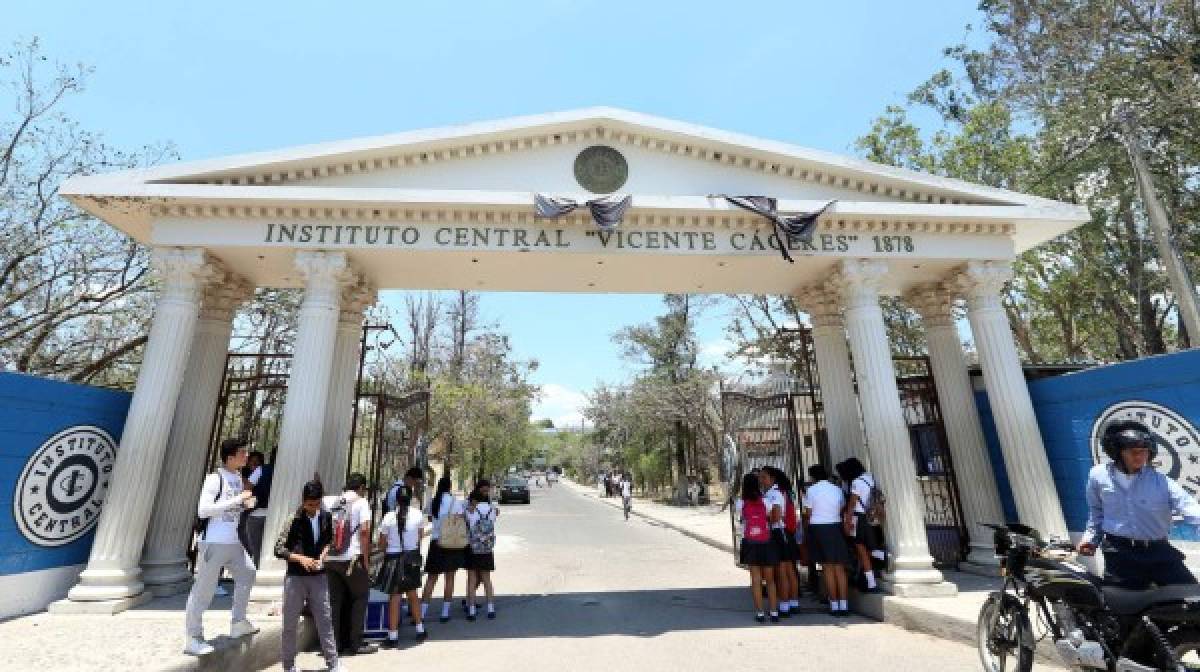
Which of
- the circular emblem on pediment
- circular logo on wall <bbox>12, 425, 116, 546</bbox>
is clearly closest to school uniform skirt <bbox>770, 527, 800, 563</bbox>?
the circular emblem on pediment

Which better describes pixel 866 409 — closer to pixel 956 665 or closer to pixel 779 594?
pixel 779 594

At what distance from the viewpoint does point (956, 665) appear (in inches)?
216

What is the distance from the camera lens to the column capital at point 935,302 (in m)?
10.2

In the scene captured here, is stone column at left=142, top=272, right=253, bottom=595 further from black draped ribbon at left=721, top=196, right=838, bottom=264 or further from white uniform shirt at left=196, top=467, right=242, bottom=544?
black draped ribbon at left=721, top=196, right=838, bottom=264

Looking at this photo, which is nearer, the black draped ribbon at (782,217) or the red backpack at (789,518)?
the red backpack at (789,518)

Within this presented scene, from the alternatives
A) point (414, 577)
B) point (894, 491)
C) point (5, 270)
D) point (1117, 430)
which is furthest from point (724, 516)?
point (5, 270)

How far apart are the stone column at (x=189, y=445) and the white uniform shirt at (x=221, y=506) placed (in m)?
4.07

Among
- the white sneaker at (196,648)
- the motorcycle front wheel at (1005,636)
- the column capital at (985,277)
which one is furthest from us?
the column capital at (985,277)

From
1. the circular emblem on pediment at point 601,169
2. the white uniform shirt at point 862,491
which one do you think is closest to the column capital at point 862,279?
the white uniform shirt at point 862,491

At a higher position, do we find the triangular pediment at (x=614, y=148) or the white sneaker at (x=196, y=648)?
the triangular pediment at (x=614, y=148)

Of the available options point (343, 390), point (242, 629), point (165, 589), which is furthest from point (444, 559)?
point (165, 589)

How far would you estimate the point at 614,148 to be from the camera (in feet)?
30.6

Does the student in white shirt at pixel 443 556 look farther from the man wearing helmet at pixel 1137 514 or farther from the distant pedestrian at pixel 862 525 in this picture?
the man wearing helmet at pixel 1137 514

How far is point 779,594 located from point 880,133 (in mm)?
15376
